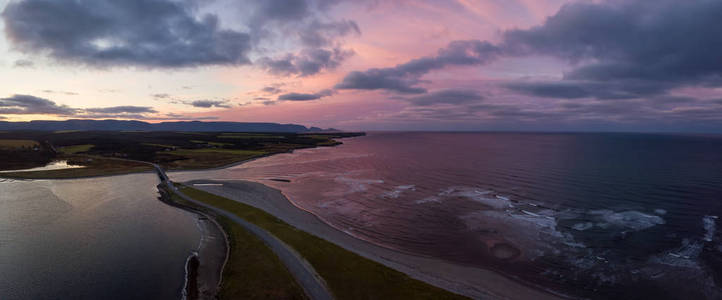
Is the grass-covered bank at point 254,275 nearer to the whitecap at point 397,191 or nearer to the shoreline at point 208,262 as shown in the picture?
the shoreline at point 208,262

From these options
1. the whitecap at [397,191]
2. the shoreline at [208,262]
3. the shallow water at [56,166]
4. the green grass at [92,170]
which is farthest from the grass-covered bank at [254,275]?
the shallow water at [56,166]

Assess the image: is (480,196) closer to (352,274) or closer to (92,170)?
(352,274)

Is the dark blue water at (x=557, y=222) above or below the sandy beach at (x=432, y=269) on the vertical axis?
above

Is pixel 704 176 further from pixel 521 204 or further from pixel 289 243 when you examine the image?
pixel 289 243

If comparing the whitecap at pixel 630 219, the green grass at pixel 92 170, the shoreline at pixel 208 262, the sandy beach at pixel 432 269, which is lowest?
the sandy beach at pixel 432 269

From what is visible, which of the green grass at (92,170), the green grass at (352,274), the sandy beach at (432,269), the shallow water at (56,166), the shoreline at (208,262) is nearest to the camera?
the green grass at (352,274)

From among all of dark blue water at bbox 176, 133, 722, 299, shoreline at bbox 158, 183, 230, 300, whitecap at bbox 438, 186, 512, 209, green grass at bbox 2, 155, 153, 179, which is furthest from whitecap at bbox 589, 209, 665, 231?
green grass at bbox 2, 155, 153, 179
